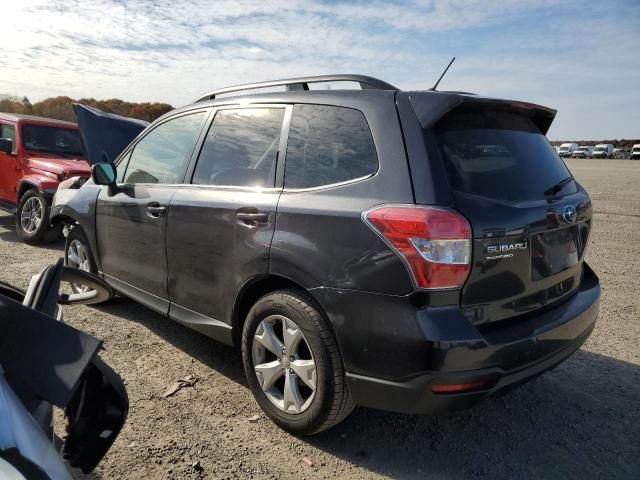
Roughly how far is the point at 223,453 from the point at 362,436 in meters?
0.76

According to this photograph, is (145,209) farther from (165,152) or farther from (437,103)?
(437,103)

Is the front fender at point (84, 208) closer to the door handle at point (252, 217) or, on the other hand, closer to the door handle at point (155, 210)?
the door handle at point (155, 210)

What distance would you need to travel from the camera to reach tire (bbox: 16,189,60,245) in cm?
685

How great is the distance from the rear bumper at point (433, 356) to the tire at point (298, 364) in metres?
0.09

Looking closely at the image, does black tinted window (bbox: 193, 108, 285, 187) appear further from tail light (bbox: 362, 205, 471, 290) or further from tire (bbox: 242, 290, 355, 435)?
tail light (bbox: 362, 205, 471, 290)

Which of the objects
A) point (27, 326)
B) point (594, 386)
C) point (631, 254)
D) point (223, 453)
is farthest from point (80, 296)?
point (631, 254)

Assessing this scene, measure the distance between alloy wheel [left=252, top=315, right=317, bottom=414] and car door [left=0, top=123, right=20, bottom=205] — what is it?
6.68m

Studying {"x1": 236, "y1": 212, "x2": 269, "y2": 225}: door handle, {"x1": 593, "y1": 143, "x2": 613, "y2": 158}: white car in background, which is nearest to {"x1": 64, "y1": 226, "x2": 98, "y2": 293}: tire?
{"x1": 236, "y1": 212, "x2": 269, "y2": 225}: door handle

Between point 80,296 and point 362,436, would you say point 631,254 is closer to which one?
point 362,436

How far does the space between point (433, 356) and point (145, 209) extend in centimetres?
240

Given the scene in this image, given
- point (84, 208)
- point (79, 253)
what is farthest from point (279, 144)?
point (79, 253)

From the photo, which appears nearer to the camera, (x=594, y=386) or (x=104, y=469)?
(x=104, y=469)

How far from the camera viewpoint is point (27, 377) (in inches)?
51.1

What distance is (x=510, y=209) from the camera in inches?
89.5
